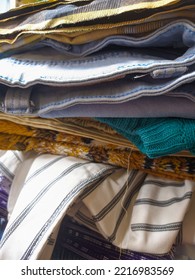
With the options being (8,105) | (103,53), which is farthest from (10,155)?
(103,53)

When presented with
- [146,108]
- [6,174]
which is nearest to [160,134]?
[146,108]

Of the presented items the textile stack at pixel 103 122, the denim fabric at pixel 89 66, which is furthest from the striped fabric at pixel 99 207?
the denim fabric at pixel 89 66

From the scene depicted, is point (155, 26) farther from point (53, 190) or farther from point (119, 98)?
point (53, 190)

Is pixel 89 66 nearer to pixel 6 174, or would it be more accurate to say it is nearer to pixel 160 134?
pixel 160 134

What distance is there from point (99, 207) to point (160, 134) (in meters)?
0.12

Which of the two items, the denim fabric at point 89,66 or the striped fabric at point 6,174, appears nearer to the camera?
the denim fabric at point 89,66

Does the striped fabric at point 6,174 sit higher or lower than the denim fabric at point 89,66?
lower

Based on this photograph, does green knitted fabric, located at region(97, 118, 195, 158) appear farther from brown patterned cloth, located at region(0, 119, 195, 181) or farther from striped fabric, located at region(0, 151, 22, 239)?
striped fabric, located at region(0, 151, 22, 239)

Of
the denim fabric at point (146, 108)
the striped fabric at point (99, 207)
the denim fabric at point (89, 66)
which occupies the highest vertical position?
the denim fabric at point (89, 66)

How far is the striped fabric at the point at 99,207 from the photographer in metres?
0.30

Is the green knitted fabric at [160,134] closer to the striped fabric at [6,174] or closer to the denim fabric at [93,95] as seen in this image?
the denim fabric at [93,95]
